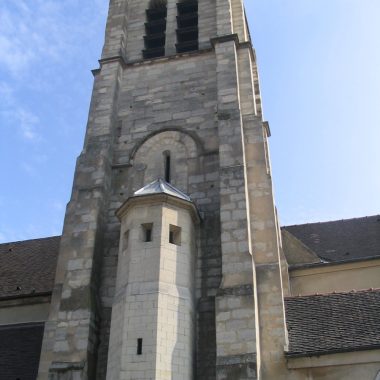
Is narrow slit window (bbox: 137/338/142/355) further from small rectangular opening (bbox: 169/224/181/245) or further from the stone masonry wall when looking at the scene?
small rectangular opening (bbox: 169/224/181/245)

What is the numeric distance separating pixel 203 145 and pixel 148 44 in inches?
227

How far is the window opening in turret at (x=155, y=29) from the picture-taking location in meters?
17.0

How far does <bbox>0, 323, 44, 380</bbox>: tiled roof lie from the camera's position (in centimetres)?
1189

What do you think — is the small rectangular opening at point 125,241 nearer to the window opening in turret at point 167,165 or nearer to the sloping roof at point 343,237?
the window opening in turret at point 167,165

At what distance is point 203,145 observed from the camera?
1333 cm

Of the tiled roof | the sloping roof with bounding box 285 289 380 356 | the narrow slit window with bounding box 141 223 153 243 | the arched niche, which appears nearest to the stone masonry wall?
the arched niche

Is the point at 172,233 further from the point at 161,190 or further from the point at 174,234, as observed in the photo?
the point at 161,190

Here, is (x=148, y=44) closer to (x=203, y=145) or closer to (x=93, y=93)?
(x=93, y=93)

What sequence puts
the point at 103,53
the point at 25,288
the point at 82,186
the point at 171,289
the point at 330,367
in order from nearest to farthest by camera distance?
the point at 330,367 → the point at 171,289 → the point at 82,186 → the point at 25,288 → the point at 103,53

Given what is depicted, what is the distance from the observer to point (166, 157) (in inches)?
528

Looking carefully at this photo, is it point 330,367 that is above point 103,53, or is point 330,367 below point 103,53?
below

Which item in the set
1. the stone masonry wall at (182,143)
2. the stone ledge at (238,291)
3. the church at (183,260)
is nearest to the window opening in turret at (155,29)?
the church at (183,260)

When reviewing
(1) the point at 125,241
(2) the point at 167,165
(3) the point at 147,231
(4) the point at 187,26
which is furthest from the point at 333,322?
(4) the point at 187,26

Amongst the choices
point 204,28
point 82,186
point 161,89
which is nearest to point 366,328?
point 82,186
